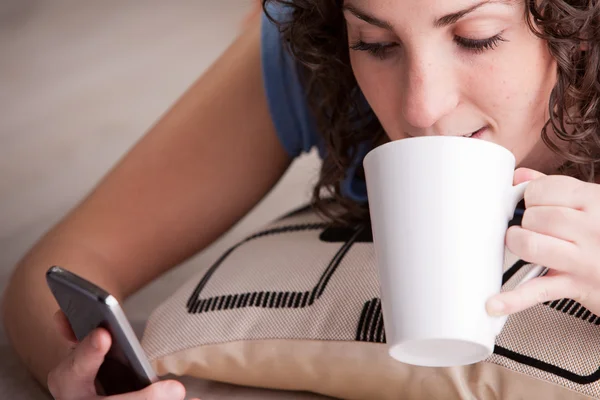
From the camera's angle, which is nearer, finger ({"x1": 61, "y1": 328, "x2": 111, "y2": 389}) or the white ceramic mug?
the white ceramic mug

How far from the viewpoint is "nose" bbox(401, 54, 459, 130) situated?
0.81 meters

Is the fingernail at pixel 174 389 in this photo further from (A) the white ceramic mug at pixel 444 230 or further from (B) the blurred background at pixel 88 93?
(B) the blurred background at pixel 88 93

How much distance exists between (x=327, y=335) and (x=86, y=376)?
0.77 ft

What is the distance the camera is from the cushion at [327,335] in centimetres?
84

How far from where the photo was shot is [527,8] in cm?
83

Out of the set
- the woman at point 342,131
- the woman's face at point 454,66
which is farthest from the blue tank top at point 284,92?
the woman's face at point 454,66

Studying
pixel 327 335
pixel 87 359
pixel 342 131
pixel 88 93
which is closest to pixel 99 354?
pixel 87 359

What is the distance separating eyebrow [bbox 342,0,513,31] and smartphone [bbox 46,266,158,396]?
335 mm

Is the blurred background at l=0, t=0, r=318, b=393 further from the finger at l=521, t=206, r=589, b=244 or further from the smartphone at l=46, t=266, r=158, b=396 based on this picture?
the finger at l=521, t=206, r=589, b=244

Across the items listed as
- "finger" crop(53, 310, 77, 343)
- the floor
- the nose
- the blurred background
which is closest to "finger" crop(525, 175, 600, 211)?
the nose

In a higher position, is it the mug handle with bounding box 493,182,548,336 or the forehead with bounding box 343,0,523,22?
the forehead with bounding box 343,0,523,22

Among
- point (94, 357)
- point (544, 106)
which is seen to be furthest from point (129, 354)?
point (544, 106)

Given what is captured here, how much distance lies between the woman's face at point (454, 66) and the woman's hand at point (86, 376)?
0.32 metres

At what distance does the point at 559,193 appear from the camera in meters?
0.71
